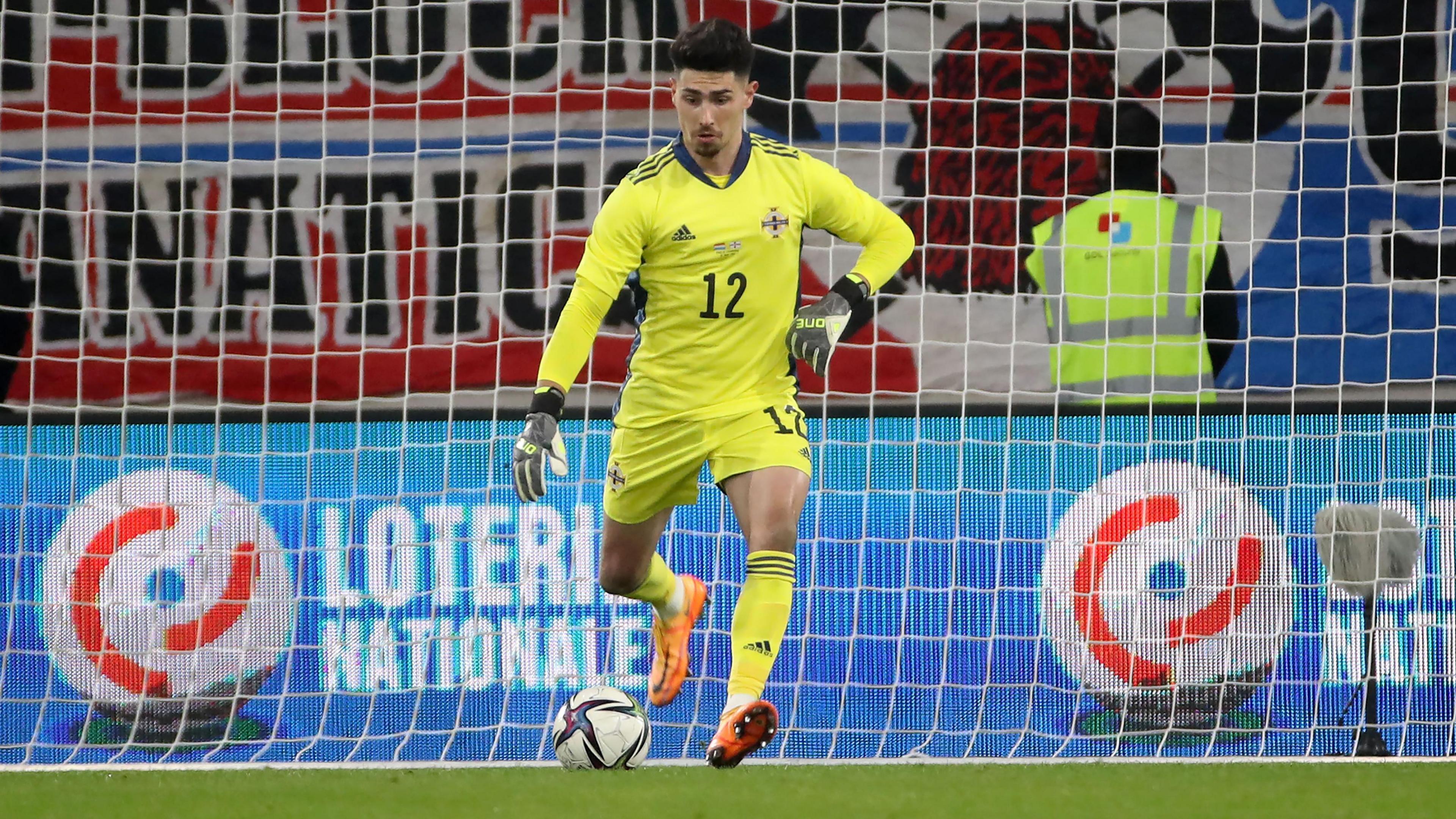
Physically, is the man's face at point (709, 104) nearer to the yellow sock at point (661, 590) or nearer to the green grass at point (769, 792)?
the yellow sock at point (661, 590)

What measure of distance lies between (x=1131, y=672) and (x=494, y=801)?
9.19 ft

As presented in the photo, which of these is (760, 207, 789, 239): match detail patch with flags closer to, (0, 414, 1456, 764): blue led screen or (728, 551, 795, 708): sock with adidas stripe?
(728, 551, 795, 708): sock with adidas stripe

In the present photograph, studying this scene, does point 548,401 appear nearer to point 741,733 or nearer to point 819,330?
point 819,330

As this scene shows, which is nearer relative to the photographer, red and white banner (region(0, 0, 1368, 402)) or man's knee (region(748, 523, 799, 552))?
man's knee (region(748, 523, 799, 552))

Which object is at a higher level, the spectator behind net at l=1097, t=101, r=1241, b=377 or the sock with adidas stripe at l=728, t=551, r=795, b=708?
the spectator behind net at l=1097, t=101, r=1241, b=377

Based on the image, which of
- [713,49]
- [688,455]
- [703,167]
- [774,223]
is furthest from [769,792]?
[713,49]

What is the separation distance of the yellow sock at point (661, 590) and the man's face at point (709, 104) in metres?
1.26

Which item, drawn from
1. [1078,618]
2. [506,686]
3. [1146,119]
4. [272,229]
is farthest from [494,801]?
[1146,119]

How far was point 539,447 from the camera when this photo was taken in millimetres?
4039

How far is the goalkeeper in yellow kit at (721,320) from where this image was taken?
4.11 meters

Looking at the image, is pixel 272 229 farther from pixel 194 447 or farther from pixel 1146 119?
pixel 1146 119

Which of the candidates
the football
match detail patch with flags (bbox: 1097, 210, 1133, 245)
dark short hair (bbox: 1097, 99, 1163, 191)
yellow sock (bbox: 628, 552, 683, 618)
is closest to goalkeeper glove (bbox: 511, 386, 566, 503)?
the football

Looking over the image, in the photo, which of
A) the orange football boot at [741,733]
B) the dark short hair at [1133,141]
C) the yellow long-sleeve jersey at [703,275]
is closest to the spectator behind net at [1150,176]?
the dark short hair at [1133,141]

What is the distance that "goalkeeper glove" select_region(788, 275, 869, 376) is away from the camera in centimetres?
410
